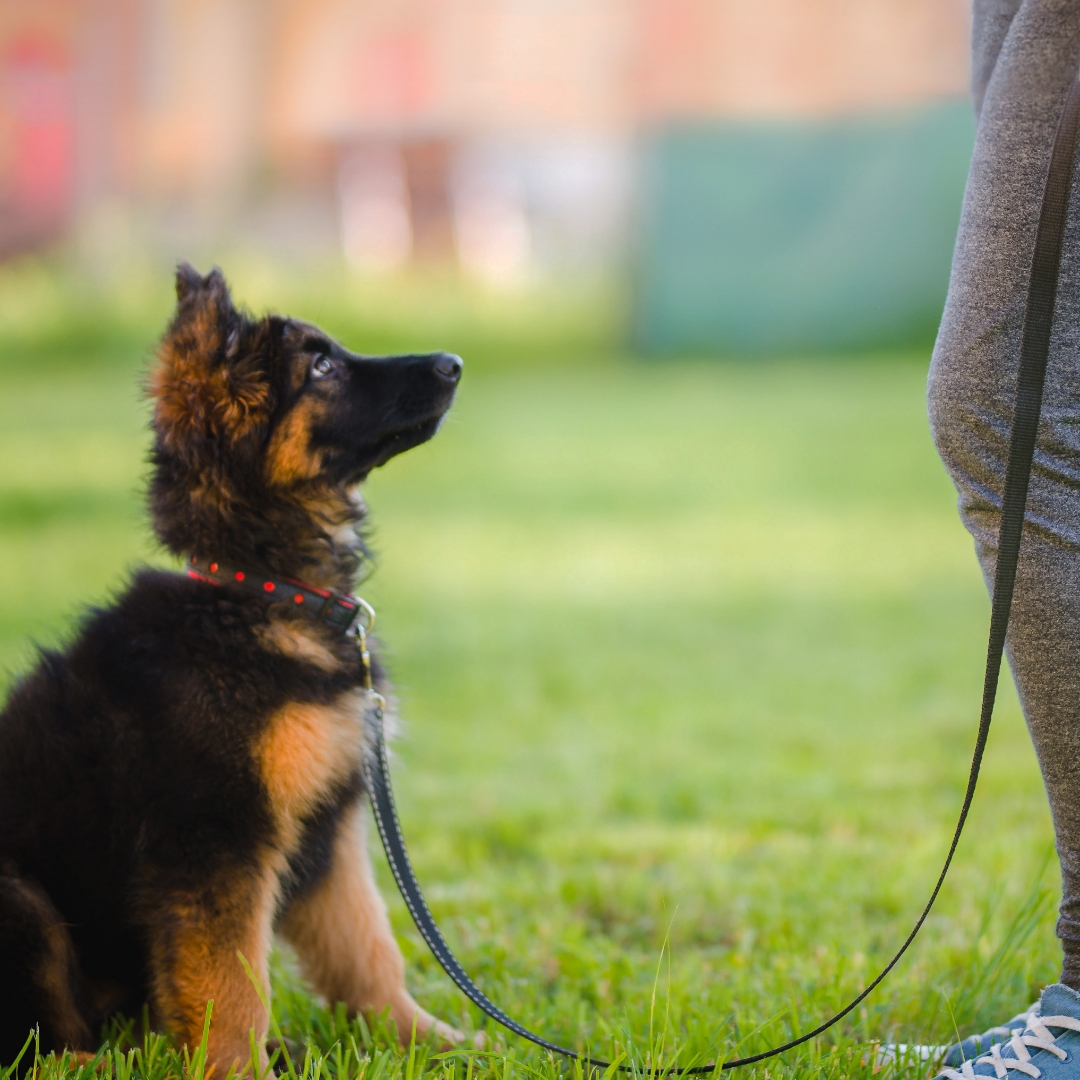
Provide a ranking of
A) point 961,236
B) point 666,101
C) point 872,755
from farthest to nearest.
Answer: point 666,101
point 872,755
point 961,236

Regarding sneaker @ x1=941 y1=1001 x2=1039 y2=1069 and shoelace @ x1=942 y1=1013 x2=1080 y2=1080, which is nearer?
shoelace @ x1=942 y1=1013 x2=1080 y2=1080

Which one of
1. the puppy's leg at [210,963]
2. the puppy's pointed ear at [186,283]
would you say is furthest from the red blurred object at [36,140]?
the puppy's leg at [210,963]

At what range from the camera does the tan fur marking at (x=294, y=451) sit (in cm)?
249

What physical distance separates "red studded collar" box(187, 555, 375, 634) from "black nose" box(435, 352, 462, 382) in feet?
1.72

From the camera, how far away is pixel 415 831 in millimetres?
3809

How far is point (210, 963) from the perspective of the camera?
83.4 inches

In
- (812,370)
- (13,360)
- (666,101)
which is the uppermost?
(666,101)

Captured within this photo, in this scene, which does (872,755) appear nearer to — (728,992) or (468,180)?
(728,992)

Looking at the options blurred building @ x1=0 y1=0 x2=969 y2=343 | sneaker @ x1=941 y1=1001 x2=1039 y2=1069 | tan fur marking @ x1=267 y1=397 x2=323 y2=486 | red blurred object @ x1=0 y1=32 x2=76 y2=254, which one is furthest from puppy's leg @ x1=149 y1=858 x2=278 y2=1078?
red blurred object @ x1=0 y1=32 x2=76 y2=254

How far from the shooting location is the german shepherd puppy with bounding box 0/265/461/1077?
2.12 metres

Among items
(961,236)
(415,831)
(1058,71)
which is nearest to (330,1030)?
(415,831)

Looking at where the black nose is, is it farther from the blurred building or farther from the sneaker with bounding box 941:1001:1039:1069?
the blurred building

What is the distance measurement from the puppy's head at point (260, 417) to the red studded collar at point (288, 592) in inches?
1.7

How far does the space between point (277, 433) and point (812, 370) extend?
13.7 metres
